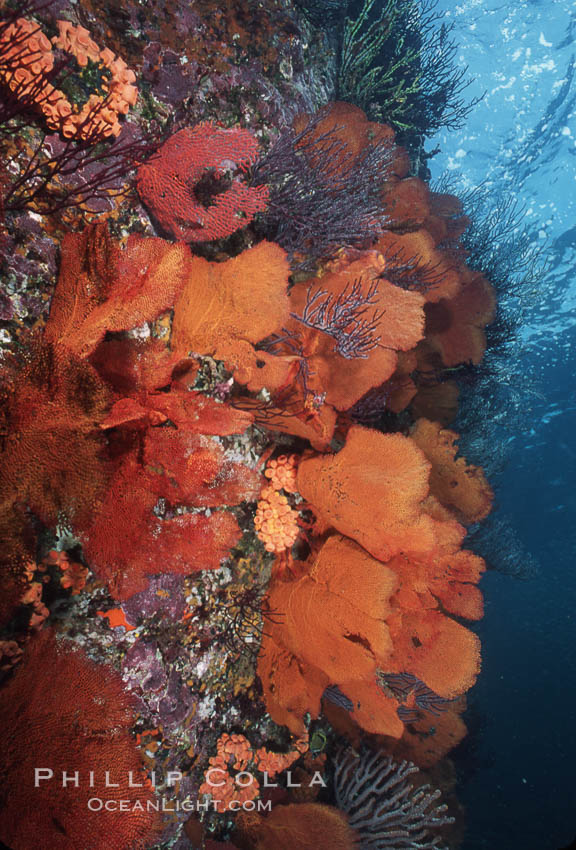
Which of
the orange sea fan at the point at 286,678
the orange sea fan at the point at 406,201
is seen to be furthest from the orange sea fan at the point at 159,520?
the orange sea fan at the point at 406,201

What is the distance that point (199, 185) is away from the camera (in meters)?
2.71

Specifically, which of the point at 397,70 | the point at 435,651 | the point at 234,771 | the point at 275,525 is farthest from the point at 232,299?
the point at 397,70

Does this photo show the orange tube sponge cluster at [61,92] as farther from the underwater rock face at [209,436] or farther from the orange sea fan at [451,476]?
the orange sea fan at [451,476]

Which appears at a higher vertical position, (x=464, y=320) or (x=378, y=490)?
(x=464, y=320)

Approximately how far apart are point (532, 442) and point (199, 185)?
76.4ft

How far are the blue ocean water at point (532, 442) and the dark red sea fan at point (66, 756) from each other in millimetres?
8006

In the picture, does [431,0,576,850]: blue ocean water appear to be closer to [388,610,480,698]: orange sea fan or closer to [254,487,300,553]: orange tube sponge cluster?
[388,610,480,698]: orange sea fan

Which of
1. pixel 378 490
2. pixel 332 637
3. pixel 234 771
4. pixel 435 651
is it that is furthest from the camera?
pixel 435 651

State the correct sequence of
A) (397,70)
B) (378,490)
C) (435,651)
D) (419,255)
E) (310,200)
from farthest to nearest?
(397,70), (419,255), (435,651), (310,200), (378,490)

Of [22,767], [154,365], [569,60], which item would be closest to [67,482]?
[154,365]

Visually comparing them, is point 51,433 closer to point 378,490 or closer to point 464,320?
point 378,490

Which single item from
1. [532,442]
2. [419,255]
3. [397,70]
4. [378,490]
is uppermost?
[532,442]

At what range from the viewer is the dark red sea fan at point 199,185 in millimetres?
2367

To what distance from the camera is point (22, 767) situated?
5.23ft
